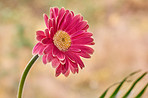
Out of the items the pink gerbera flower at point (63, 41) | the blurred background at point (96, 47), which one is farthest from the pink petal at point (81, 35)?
the blurred background at point (96, 47)

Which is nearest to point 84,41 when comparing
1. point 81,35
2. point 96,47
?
point 81,35

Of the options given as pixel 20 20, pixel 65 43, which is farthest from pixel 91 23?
pixel 65 43

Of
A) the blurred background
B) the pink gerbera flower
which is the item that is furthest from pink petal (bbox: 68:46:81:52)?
the blurred background

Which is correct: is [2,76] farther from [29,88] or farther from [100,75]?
[100,75]

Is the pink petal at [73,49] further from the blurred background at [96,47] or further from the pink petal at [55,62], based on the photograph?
the blurred background at [96,47]

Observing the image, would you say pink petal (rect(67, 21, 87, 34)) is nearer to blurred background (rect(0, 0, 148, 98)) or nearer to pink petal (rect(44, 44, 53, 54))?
pink petal (rect(44, 44, 53, 54))

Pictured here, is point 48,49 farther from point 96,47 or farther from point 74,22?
point 96,47
